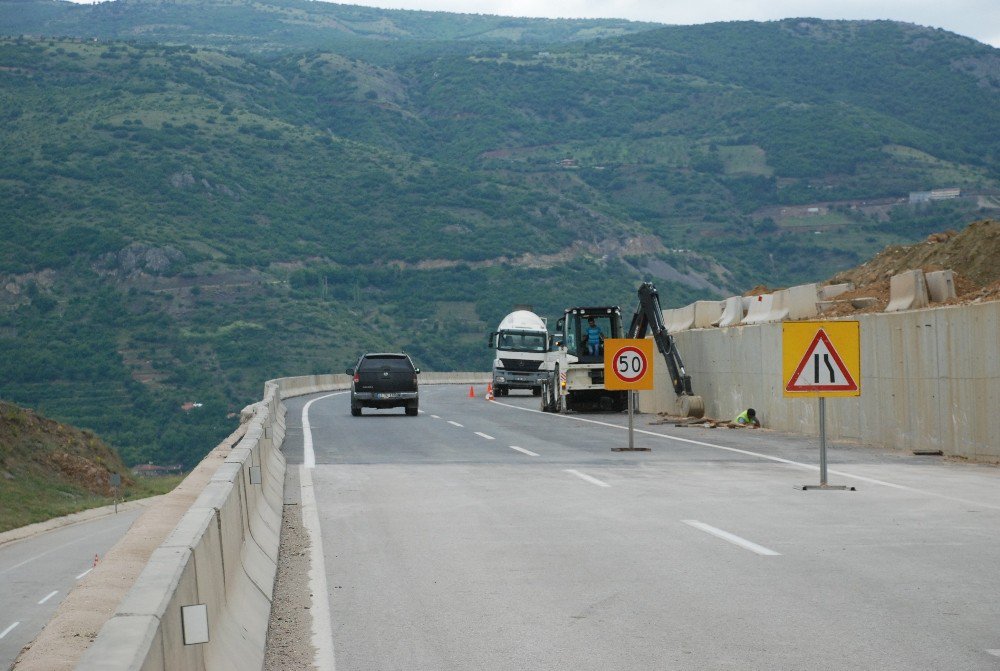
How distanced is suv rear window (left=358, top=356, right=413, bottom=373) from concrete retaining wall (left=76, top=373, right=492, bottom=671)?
23951mm

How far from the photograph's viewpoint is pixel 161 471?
323 feet

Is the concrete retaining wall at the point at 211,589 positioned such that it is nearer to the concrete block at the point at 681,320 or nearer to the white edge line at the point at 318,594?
the white edge line at the point at 318,594

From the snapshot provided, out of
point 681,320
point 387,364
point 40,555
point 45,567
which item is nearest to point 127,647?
point 387,364

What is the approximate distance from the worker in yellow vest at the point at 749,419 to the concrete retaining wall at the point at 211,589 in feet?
63.0

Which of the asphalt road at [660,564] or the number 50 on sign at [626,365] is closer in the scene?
the asphalt road at [660,564]

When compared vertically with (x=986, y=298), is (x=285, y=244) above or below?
above

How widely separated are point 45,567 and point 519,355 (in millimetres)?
24283

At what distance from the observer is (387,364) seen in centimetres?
3709

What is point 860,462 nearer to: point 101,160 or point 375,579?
point 375,579

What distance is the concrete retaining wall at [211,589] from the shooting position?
4363 millimetres

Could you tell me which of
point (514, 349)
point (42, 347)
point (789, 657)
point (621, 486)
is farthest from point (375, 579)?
point (42, 347)

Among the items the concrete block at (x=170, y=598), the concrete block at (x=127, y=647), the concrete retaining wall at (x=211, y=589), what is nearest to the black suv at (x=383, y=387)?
the concrete retaining wall at (x=211, y=589)

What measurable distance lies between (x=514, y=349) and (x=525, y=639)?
47.8 metres

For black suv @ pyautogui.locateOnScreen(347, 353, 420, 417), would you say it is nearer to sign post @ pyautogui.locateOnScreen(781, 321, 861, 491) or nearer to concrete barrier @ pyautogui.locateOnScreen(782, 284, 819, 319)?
concrete barrier @ pyautogui.locateOnScreen(782, 284, 819, 319)
